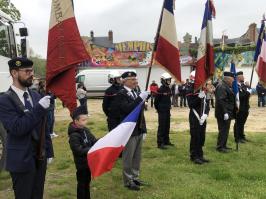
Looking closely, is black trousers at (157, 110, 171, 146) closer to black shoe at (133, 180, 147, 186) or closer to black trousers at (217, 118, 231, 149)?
black trousers at (217, 118, 231, 149)

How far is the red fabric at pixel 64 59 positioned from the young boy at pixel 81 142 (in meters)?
0.59

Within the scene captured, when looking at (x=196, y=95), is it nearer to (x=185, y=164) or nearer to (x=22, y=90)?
(x=185, y=164)

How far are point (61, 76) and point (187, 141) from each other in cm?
773

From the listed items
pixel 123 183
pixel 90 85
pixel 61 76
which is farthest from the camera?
pixel 90 85

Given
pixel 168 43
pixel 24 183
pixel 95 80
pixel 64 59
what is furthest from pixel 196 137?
pixel 95 80

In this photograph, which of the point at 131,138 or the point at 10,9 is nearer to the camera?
the point at 131,138

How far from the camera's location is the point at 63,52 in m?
4.75

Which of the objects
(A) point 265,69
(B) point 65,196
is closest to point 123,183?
(B) point 65,196

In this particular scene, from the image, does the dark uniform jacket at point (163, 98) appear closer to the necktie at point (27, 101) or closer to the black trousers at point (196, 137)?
the black trousers at point (196, 137)

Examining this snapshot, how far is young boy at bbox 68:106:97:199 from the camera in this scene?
551 centimetres

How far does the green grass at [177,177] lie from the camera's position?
670 centimetres

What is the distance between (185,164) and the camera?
891cm

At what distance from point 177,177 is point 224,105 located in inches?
118

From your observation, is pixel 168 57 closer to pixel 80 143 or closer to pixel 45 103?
pixel 80 143
